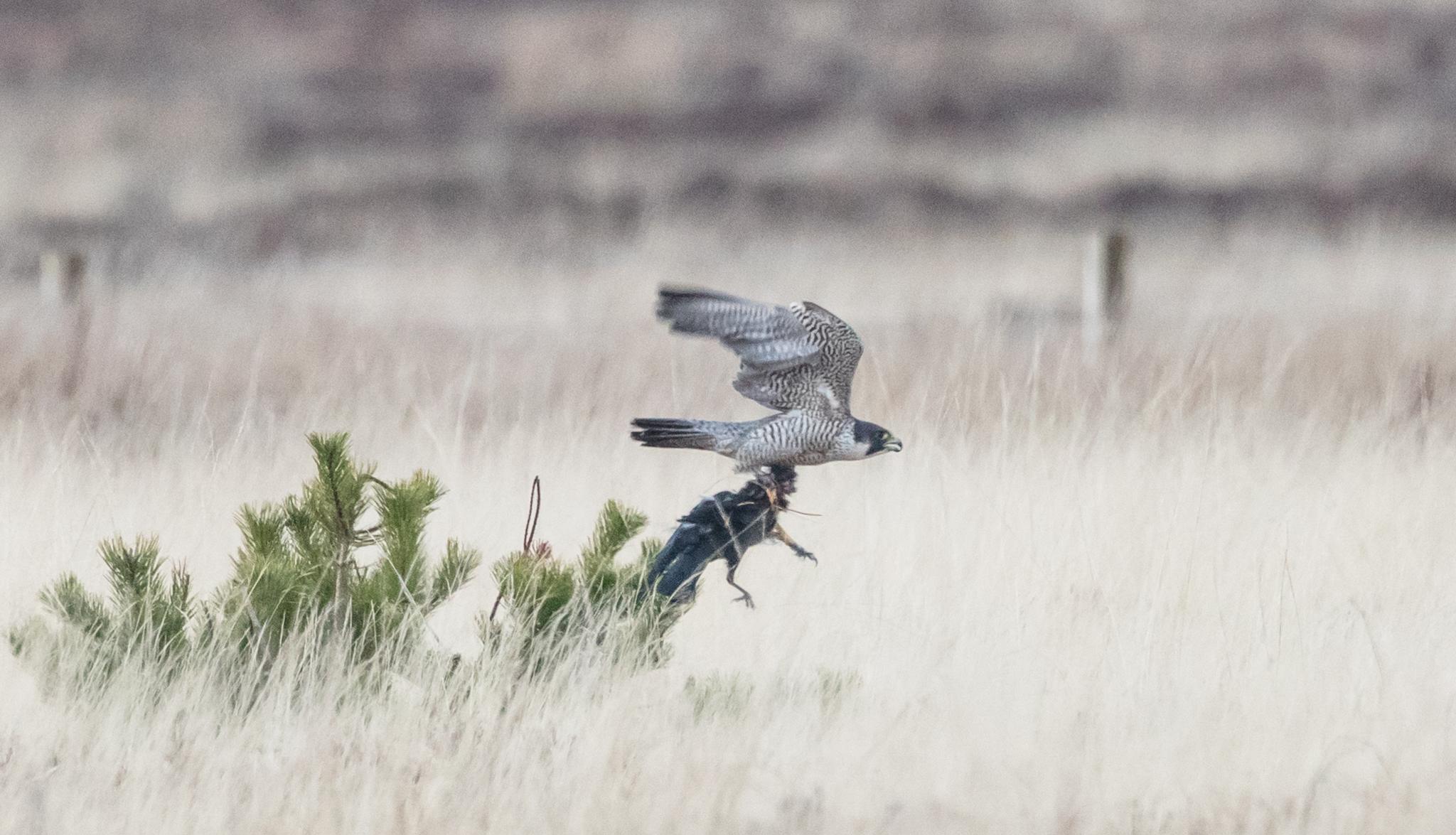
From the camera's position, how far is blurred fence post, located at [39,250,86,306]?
35.3ft

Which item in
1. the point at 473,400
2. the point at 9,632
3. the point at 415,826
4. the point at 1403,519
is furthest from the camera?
the point at 473,400

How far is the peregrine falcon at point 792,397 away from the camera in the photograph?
3.18 m

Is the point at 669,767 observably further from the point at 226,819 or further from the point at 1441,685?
the point at 1441,685

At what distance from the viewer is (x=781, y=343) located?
319 centimetres

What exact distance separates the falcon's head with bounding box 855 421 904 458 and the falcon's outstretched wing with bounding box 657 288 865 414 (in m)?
0.05

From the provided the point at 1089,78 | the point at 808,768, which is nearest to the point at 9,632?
the point at 808,768

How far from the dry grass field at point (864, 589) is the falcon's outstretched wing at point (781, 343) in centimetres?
62

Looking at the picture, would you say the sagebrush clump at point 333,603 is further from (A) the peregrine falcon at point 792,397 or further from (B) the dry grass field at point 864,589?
(A) the peregrine falcon at point 792,397

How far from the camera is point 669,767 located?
2936mm

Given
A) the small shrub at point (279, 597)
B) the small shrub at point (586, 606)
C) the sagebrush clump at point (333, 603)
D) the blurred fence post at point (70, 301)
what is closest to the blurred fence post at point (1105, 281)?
the blurred fence post at point (70, 301)

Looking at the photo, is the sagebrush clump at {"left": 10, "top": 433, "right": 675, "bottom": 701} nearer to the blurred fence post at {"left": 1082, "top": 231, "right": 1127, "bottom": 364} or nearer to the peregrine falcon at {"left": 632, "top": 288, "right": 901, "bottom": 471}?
the peregrine falcon at {"left": 632, "top": 288, "right": 901, "bottom": 471}

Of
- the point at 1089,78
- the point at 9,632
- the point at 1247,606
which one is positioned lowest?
the point at 1247,606

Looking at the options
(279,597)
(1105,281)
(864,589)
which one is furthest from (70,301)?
(279,597)

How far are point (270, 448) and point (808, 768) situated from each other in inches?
141
